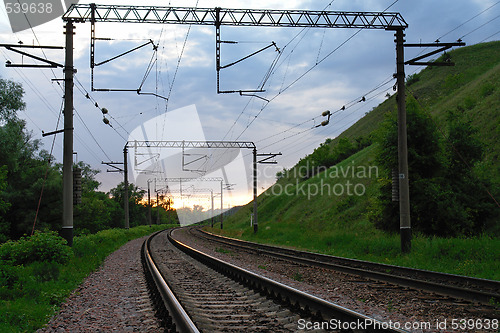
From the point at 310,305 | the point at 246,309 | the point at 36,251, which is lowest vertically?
the point at 246,309

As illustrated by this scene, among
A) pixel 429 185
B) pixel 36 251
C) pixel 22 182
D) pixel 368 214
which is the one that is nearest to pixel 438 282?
pixel 429 185

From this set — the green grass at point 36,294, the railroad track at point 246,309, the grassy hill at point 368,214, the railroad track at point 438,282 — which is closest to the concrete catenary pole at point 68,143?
the green grass at point 36,294

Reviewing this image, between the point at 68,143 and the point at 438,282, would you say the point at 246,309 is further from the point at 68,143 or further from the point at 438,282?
the point at 68,143

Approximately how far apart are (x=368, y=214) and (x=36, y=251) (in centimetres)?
1858

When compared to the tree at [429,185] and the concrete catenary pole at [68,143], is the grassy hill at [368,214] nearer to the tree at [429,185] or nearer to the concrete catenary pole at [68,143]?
the tree at [429,185]

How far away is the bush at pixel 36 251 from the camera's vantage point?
16.0 meters

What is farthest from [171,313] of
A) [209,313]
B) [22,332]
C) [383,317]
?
[383,317]

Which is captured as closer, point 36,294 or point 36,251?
point 36,294

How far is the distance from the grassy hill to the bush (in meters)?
12.4

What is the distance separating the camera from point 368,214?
1052 inches

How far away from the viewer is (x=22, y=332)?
747cm

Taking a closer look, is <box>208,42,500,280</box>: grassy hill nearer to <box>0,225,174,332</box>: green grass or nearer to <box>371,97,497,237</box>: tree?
<box>371,97,497,237</box>: tree

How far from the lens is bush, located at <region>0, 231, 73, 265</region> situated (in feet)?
52.3

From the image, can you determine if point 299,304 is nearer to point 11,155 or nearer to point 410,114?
point 410,114
